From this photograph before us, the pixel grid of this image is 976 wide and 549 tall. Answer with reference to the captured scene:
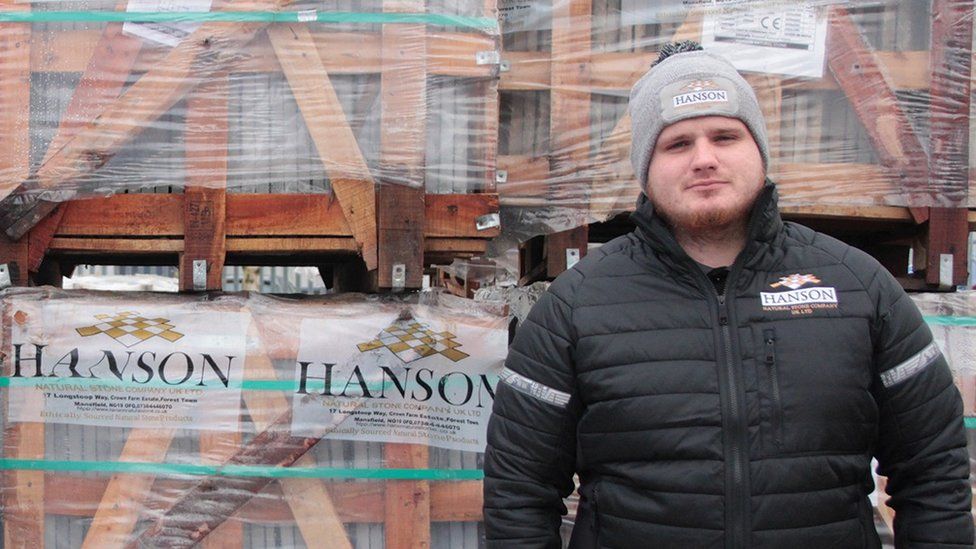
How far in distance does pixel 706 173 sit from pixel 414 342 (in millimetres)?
1809

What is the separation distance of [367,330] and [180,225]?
0.85m

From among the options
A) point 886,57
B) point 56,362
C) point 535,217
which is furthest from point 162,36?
point 886,57

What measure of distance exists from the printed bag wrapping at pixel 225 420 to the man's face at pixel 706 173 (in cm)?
165

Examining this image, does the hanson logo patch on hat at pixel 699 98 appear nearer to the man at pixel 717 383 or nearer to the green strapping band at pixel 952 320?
the man at pixel 717 383

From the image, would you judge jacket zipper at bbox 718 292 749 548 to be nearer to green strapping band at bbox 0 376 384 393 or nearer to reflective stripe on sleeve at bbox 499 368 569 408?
reflective stripe on sleeve at bbox 499 368 569 408

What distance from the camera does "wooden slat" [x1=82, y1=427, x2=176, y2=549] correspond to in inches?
146

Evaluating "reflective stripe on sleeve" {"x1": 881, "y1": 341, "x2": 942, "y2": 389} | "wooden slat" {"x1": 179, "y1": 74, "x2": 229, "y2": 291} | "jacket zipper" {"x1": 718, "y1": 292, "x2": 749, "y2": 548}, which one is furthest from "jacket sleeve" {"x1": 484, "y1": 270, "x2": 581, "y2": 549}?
"wooden slat" {"x1": 179, "y1": 74, "x2": 229, "y2": 291}

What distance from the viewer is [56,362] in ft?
12.1

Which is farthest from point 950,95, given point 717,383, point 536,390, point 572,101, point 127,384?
point 127,384

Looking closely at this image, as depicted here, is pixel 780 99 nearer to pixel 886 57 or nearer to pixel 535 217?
pixel 886 57

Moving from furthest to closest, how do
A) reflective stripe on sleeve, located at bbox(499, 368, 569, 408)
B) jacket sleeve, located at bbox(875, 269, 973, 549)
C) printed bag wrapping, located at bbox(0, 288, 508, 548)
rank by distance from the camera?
printed bag wrapping, located at bbox(0, 288, 508, 548), reflective stripe on sleeve, located at bbox(499, 368, 569, 408), jacket sleeve, located at bbox(875, 269, 973, 549)

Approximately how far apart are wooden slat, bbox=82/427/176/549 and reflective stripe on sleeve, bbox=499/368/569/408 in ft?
6.32

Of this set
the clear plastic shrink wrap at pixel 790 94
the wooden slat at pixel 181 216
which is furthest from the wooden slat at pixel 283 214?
the clear plastic shrink wrap at pixel 790 94

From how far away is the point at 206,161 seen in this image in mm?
3678
